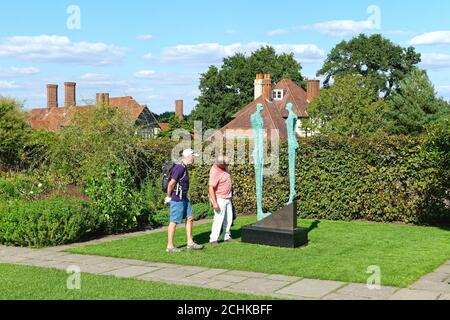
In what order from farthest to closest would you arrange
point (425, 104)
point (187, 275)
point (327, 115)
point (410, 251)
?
point (425, 104), point (327, 115), point (410, 251), point (187, 275)

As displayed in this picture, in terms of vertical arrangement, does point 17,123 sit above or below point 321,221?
above

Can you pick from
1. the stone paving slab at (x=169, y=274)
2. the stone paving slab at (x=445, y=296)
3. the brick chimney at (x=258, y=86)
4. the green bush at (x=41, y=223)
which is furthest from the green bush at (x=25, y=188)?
the brick chimney at (x=258, y=86)

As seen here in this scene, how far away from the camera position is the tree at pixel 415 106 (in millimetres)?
44594

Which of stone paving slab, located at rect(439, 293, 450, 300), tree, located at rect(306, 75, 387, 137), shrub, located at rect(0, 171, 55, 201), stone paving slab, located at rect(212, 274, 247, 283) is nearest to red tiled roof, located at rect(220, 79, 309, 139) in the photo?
tree, located at rect(306, 75, 387, 137)

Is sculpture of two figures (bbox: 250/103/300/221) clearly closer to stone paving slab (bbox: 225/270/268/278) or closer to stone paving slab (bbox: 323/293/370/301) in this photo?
stone paving slab (bbox: 225/270/268/278)

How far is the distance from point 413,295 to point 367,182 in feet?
Answer: 24.7

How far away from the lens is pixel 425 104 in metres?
45.1

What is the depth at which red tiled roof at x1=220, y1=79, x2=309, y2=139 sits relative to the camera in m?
46.0

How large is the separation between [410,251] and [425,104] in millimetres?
38324

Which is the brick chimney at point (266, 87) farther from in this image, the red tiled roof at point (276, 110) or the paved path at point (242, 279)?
→ the paved path at point (242, 279)

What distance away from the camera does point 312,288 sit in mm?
7000

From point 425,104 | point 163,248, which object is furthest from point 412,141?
point 425,104

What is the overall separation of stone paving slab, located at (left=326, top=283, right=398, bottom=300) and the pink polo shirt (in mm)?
3727
